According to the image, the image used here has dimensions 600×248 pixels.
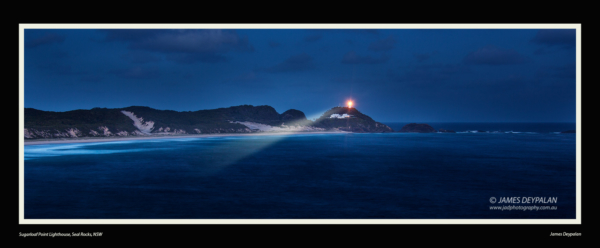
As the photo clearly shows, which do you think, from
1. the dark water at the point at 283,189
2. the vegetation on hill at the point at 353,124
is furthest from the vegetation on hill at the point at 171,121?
the dark water at the point at 283,189

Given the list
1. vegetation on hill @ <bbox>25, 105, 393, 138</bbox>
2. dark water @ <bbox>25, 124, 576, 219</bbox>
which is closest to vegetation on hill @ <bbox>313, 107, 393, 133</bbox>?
vegetation on hill @ <bbox>25, 105, 393, 138</bbox>

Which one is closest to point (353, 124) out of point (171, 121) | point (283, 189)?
point (171, 121)

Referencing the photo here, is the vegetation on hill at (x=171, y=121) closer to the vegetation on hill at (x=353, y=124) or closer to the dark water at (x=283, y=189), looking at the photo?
the vegetation on hill at (x=353, y=124)

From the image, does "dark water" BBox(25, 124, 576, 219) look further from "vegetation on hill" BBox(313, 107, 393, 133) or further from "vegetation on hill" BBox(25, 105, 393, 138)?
"vegetation on hill" BBox(313, 107, 393, 133)

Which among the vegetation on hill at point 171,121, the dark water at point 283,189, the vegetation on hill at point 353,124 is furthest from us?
the vegetation on hill at point 353,124

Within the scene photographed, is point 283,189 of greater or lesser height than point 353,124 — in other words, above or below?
below

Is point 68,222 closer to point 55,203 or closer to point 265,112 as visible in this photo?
point 55,203

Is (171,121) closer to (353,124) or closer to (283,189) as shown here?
(353,124)

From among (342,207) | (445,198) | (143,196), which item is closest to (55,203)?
(143,196)

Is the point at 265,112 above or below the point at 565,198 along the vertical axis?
above

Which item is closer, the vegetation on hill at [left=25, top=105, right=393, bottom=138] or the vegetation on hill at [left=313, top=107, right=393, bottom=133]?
the vegetation on hill at [left=25, top=105, right=393, bottom=138]

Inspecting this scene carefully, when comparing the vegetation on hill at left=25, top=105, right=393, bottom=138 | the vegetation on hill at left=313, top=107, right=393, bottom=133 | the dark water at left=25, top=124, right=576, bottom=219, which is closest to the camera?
the dark water at left=25, top=124, right=576, bottom=219
